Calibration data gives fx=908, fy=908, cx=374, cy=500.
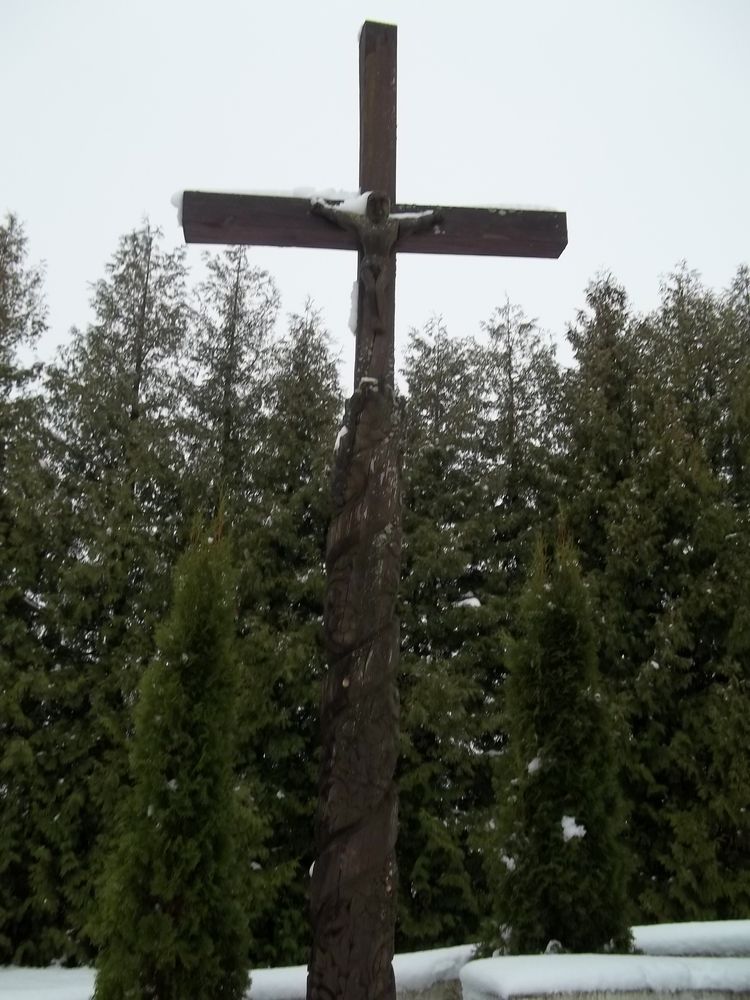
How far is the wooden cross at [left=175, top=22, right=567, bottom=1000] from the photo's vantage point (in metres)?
3.51

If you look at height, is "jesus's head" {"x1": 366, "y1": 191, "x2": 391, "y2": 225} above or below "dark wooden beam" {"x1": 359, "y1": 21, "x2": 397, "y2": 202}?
below

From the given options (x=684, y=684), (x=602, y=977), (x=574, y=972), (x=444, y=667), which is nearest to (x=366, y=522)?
(x=574, y=972)

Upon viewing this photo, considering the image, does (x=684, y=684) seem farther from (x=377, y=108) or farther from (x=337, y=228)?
(x=377, y=108)

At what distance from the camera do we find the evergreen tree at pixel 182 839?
4.64m

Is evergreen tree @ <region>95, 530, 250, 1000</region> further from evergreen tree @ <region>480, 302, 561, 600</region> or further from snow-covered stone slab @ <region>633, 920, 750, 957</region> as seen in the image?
evergreen tree @ <region>480, 302, 561, 600</region>

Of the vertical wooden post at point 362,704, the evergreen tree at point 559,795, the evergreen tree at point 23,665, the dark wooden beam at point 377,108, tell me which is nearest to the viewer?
the vertical wooden post at point 362,704

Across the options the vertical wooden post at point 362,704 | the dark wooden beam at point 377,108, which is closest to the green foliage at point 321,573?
the vertical wooden post at point 362,704

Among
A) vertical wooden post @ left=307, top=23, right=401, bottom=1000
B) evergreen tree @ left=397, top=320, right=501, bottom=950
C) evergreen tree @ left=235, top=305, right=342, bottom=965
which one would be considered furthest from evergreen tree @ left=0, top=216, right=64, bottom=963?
vertical wooden post @ left=307, top=23, right=401, bottom=1000

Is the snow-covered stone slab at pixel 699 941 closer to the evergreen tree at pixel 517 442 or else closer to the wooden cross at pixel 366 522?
the wooden cross at pixel 366 522

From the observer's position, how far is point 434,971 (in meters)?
5.22

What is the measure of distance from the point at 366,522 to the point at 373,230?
4.92ft

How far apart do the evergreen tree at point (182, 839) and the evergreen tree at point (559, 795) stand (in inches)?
70.5

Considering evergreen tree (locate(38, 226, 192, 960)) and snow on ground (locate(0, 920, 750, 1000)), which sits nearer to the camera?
snow on ground (locate(0, 920, 750, 1000))

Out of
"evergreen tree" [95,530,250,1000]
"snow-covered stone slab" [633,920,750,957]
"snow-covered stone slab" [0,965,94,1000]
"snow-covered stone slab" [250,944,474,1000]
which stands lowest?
"snow-covered stone slab" [0,965,94,1000]
